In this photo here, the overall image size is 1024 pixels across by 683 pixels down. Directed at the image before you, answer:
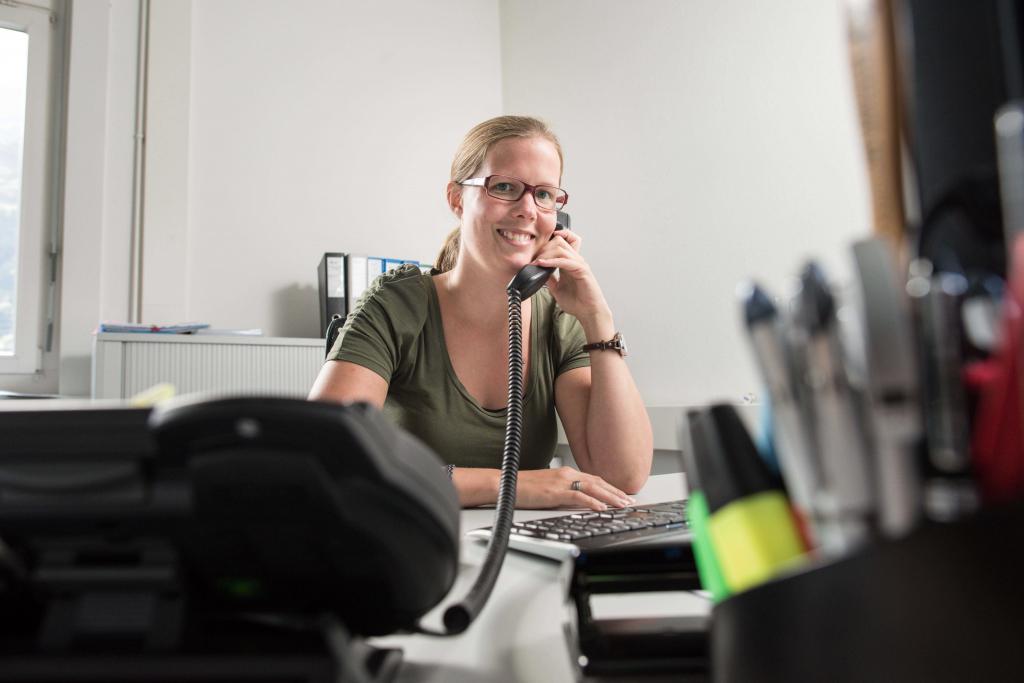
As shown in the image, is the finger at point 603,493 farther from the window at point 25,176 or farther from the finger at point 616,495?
the window at point 25,176

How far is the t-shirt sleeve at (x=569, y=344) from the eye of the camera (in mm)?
1519

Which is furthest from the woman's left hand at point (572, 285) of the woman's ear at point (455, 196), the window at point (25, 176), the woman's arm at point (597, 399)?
the window at point (25, 176)

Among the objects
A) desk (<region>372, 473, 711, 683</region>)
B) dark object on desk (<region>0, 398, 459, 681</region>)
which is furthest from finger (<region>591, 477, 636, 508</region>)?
dark object on desk (<region>0, 398, 459, 681</region>)

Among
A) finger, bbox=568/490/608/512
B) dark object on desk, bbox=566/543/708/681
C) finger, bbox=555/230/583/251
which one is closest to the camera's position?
dark object on desk, bbox=566/543/708/681

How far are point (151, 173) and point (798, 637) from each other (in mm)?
2727

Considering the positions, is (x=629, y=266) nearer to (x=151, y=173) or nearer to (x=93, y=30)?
(x=151, y=173)

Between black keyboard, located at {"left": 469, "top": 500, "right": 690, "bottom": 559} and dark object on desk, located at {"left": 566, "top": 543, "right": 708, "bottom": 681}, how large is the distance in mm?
50

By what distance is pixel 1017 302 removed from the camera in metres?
0.20

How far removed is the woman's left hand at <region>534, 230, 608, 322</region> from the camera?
143 cm

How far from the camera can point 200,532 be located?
29 centimetres

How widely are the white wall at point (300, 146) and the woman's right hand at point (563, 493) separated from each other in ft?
6.20

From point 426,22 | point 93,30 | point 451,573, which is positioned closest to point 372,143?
point 426,22

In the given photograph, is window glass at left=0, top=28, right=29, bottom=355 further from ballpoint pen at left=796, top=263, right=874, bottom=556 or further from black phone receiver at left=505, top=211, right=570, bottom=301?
ballpoint pen at left=796, top=263, right=874, bottom=556

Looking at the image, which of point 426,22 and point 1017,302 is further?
point 426,22
